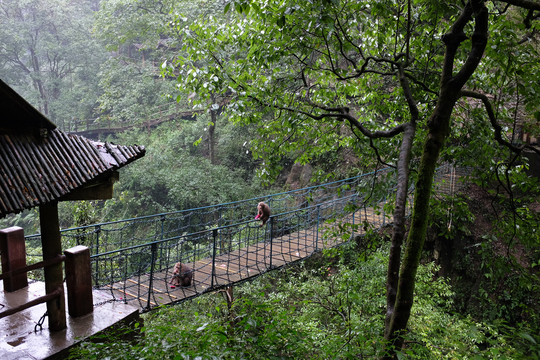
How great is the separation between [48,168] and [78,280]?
115 centimetres

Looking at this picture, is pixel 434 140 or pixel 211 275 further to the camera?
pixel 211 275

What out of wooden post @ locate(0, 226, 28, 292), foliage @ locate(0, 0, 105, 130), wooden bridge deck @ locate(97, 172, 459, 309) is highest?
foliage @ locate(0, 0, 105, 130)

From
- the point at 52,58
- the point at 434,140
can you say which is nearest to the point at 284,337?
the point at 434,140

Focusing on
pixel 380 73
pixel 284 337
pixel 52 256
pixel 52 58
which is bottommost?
pixel 284 337

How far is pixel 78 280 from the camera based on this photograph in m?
3.33

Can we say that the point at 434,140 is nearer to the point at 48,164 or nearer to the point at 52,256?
the point at 48,164

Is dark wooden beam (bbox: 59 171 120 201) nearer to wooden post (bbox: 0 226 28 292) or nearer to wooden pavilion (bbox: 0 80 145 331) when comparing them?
wooden pavilion (bbox: 0 80 145 331)

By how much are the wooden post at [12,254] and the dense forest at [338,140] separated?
1.63 meters

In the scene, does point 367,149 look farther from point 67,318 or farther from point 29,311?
point 29,311

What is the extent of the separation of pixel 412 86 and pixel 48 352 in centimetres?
424

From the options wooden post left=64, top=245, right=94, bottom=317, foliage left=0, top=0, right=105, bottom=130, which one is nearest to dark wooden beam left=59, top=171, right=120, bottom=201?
wooden post left=64, top=245, right=94, bottom=317

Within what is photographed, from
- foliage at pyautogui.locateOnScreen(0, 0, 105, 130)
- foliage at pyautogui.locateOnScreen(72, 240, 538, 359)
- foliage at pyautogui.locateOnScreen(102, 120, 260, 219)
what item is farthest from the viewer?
foliage at pyautogui.locateOnScreen(0, 0, 105, 130)

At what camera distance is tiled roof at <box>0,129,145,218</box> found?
2.51 m

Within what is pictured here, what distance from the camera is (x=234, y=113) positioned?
3455mm
